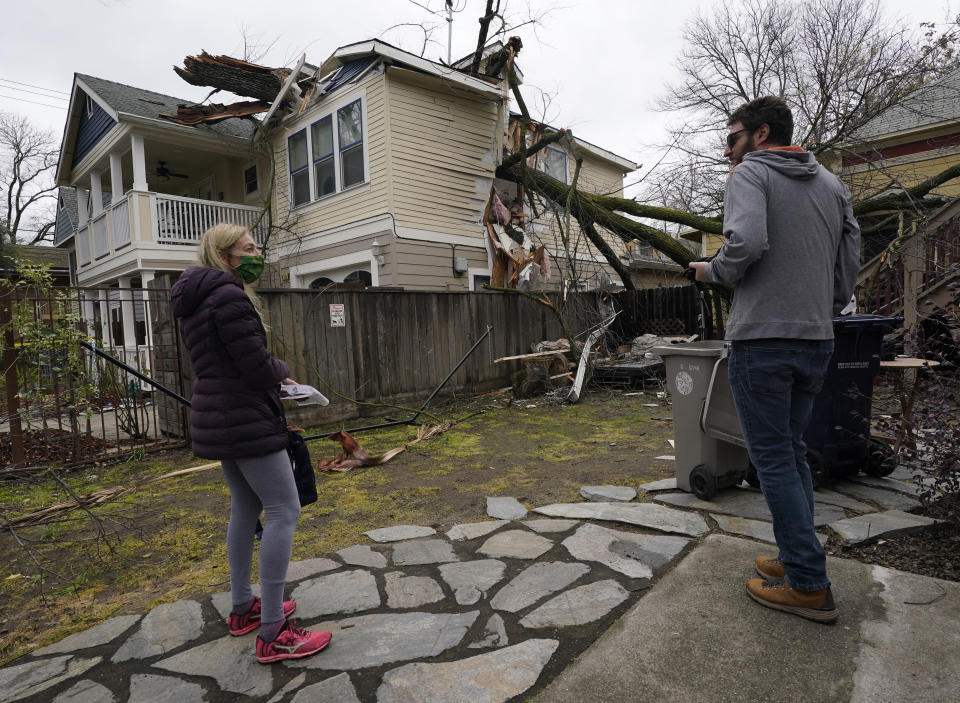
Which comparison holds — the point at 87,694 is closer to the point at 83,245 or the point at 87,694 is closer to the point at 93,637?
the point at 93,637

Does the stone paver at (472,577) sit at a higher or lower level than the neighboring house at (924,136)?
lower

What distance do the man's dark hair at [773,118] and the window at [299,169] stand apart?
1155 centimetres

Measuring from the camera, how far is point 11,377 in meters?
4.99

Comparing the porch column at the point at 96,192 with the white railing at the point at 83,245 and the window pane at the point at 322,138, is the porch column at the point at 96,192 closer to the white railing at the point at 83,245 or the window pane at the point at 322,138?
the white railing at the point at 83,245

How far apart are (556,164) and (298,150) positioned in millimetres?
6824

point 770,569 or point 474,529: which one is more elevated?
point 770,569

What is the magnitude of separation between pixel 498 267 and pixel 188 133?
8410 millimetres

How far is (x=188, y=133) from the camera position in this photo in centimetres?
1284

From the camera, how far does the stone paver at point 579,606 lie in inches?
85.4

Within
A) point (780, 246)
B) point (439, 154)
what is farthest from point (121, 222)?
point (780, 246)

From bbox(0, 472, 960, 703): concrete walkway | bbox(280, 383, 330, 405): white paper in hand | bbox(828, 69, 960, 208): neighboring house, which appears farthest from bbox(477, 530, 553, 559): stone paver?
bbox(828, 69, 960, 208): neighboring house

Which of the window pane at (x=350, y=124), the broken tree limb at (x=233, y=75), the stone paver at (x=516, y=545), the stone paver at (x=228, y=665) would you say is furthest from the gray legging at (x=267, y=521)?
the broken tree limb at (x=233, y=75)

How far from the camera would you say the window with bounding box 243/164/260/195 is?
14016mm

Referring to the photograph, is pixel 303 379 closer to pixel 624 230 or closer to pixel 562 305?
pixel 562 305
